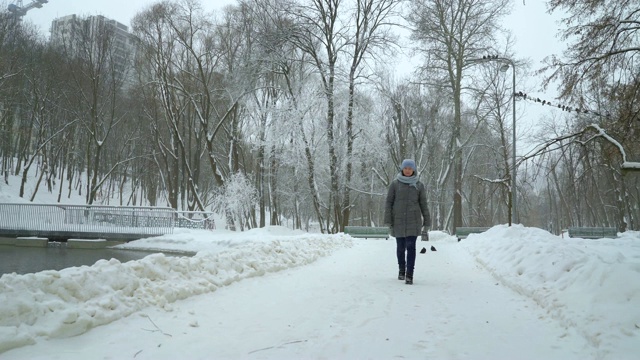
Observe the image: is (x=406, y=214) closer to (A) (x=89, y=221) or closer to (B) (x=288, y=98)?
(B) (x=288, y=98)

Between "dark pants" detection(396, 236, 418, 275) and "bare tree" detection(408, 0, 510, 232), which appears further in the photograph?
"bare tree" detection(408, 0, 510, 232)

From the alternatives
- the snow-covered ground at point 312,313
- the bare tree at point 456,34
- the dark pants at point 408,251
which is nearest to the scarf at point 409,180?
the dark pants at point 408,251

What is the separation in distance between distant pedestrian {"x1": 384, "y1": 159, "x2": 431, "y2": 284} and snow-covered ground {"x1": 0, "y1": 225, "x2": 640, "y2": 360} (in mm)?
553

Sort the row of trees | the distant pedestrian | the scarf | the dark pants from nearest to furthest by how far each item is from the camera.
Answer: the dark pants, the distant pedestrian, the scarf, the row of trees

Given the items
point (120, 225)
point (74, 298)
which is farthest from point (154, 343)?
point (120, 225)

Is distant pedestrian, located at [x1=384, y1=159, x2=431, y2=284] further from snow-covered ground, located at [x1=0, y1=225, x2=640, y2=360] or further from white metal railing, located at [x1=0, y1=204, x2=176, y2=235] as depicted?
white metal railing, located at [x1=0, y1=204, x2=176, y2=235]

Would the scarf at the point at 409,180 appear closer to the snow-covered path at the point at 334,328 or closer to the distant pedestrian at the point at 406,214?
the distant pedestrian at the point at 406,214

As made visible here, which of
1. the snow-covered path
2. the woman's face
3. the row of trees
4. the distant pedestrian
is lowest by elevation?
the snow-covered path

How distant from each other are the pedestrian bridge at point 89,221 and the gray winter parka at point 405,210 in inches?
823

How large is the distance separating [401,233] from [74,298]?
4951 mm

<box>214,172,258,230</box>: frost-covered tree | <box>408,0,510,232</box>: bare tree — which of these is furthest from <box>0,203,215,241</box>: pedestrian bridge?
<box>408,0,510,232</box>: bare tree

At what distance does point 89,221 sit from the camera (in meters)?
26.6

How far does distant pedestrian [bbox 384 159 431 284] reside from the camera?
7234 mm

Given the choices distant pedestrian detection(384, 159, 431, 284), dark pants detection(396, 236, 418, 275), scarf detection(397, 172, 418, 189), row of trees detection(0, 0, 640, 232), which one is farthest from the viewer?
row of trees detection(0, 0, 640, 232)
